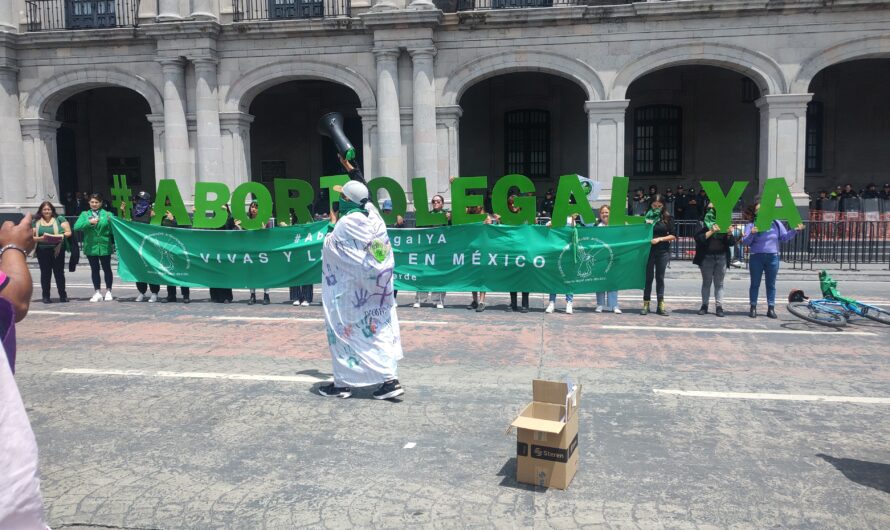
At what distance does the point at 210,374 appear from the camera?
26.4 feet

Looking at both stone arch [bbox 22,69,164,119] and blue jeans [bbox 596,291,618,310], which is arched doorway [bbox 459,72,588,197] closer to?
stone arch [bbox 22,69,164,119]

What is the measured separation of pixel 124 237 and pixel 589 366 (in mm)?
9876

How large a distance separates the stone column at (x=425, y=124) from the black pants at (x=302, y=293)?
9068mm

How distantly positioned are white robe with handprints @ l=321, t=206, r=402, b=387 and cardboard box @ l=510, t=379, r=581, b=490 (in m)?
2.21

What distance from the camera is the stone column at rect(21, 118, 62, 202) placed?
23891 millimetres

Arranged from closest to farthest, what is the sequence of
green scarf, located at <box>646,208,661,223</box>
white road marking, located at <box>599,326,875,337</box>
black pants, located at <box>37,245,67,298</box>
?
white road marking, located at <box>599,326,875,337</box> → green scarf, located at <box>646,208,661,223</box> → black pants, located at <box>37,245,67,298</box>

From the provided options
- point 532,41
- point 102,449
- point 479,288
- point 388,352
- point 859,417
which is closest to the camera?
point 102,449

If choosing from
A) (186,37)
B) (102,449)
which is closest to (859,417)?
(102,449)

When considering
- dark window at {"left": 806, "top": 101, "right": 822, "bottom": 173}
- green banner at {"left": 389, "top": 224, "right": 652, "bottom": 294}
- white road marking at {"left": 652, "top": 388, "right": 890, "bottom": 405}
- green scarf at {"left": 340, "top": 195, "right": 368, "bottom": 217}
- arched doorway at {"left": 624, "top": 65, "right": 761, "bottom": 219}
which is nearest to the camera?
white road marking at {"left": 652, "top": 388, "right": 890, "bottom": 405}

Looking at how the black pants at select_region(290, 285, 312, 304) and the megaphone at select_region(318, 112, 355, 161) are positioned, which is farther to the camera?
the black pants at select_region(290, 285, 312, 304)

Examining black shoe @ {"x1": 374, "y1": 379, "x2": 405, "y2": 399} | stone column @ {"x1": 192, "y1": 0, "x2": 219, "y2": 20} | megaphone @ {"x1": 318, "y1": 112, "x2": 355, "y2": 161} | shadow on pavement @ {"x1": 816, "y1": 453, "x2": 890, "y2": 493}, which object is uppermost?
stone column @ {"x1": 192, "y1": 0, "x2": 219, "y2": 20}

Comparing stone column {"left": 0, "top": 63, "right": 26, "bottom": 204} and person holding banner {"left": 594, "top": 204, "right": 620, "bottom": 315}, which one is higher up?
stone column {"left": 0, "top": 63, "right": 26, "bottom": 204}

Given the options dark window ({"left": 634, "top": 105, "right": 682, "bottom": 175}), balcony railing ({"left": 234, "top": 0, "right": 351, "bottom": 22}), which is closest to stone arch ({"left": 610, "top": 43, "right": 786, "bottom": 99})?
dark window ({"left": 634, "top": 105, "right": 682, "bottom": 175})

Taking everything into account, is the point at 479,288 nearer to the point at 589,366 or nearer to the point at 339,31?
the point at 589,366
